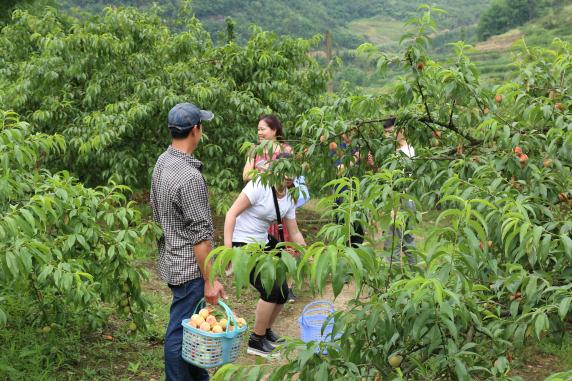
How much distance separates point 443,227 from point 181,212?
5.98 feet

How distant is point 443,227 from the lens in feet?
7.50

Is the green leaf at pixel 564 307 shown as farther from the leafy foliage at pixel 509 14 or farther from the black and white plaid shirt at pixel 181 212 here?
the leafy foliage at pixel 509 14

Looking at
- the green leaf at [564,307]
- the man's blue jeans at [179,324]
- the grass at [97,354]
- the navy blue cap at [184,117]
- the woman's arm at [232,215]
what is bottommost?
the grass at [97,354]

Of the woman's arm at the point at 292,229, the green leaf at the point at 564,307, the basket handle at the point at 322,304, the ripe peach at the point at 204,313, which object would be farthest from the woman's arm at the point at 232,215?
the green leaf at the point at 564,307

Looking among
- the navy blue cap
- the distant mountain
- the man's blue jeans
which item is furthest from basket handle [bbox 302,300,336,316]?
the distant mountain

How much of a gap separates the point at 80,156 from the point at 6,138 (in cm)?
429

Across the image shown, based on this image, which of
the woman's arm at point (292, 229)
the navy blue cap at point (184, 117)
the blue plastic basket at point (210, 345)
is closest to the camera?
the blue plastic basket at point (210, 345)

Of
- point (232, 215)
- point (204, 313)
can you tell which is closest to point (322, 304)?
point (232, 215)

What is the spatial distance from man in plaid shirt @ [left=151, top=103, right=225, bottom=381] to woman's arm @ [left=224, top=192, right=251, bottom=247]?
0.81 metres

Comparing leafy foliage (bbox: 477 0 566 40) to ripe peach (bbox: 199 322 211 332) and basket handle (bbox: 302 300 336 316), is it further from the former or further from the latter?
ripe peach (bbox: 199 322 211 332)

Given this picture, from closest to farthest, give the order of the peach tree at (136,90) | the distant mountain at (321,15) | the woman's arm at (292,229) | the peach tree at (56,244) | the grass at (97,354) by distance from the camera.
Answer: the peach tree at (56,244)
the grass at (97,354)
the woman's arm at (292,229)
the peach tree at (136,90)
the distant mountain at (321,15)

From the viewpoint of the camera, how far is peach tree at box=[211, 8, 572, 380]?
6.89ft

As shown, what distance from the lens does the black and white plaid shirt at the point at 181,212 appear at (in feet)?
12.1

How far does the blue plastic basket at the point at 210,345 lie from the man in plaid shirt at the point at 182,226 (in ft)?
0.80
